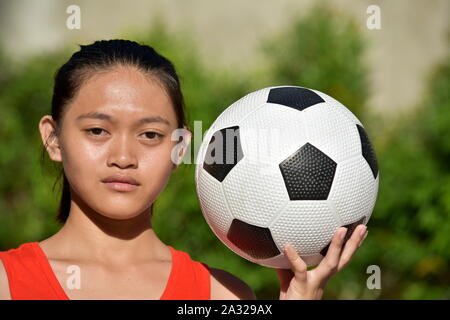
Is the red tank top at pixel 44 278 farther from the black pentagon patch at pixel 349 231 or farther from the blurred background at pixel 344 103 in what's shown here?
the blurred background at pixel 344 103

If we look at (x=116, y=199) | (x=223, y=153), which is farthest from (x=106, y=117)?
(x=223, y=153)

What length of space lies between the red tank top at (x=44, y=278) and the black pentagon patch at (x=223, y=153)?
59 cm

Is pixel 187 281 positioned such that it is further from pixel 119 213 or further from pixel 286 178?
pixel 286 178

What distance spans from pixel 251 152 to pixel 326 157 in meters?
0.36

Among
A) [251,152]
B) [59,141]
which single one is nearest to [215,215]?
[251,152]

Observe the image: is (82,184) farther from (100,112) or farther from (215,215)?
(215,215)

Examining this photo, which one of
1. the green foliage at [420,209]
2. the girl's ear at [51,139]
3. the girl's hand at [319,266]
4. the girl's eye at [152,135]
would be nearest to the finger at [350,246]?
the girl's hand at [319,266]

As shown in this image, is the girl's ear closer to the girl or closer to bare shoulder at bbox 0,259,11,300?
the girl

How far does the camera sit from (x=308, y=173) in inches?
120

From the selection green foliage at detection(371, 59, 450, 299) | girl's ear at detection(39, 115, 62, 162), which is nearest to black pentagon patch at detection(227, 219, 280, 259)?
girl's ear at detection(39, 115, 62, 162)

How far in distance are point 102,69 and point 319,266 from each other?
1.49 meters

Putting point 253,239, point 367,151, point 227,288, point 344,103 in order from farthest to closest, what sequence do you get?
point 344,103, point 227,288, point 367,151, point 253,239

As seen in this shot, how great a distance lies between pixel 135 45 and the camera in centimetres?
354

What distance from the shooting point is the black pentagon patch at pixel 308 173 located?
3.02m
